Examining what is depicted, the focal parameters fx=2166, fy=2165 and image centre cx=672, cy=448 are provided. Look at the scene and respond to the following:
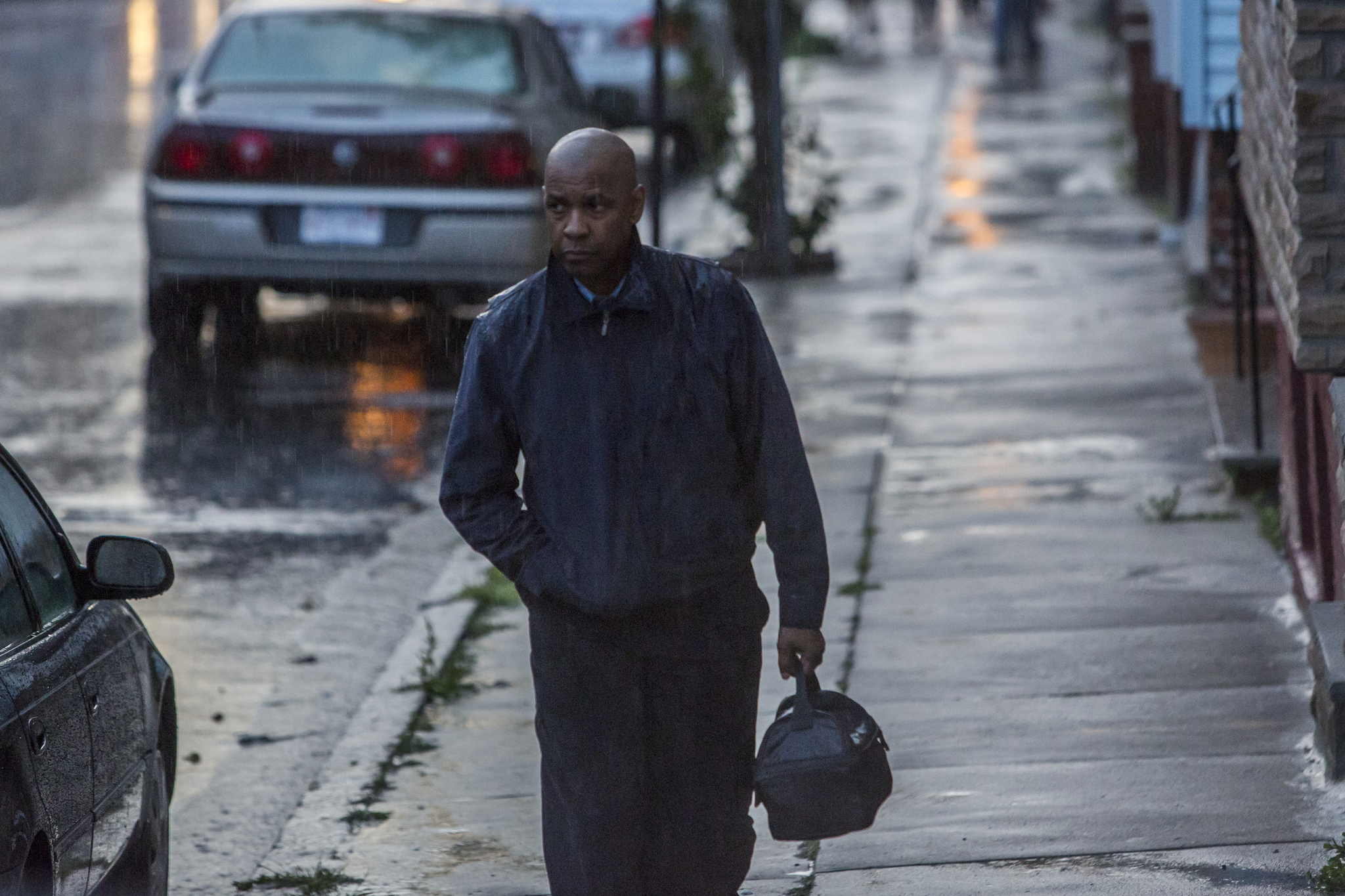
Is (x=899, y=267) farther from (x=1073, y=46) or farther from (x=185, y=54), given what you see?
(x=185, y=54)

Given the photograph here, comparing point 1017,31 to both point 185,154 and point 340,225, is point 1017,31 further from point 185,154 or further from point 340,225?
point 185,154

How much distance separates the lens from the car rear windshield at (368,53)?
1141cm

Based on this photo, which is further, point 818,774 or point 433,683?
point 433,683

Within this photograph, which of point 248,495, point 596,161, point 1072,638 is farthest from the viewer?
point 248,495

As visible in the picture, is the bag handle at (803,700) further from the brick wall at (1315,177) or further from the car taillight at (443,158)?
the car taillight at (443,158)

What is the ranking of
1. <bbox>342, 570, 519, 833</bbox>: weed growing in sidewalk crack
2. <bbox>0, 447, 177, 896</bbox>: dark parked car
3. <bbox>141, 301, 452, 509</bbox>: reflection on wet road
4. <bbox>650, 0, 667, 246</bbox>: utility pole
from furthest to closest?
<bbox>650, 0, 667, 246</bbox>: utility pole < <bbox>141, 301, 452, 509</bbox>: reflection on wet road < <bbox>342, 570, 519, 833</bbox>: weed growing in sidewalk crack < <bbox>0, 447, 177, 896</bbox>: dark parked car

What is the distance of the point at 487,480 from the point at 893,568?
12.4 ft

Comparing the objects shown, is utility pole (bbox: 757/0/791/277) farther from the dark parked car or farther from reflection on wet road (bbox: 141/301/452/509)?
the dark parked car

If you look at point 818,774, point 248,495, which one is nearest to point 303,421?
point 248,495

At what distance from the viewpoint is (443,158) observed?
10.7 m

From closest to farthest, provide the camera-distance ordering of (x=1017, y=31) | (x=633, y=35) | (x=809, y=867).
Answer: (x=809, y=867)
(x=633, y=35)
(x=1017, y=31)

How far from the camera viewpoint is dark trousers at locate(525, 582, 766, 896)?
382 cm

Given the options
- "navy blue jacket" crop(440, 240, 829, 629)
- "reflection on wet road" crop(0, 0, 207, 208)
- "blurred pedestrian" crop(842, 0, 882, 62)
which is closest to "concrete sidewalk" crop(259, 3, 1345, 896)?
"navy blue jacket" crop(440, 240, 829, 629)

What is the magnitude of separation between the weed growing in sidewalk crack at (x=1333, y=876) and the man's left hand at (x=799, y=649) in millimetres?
1312
